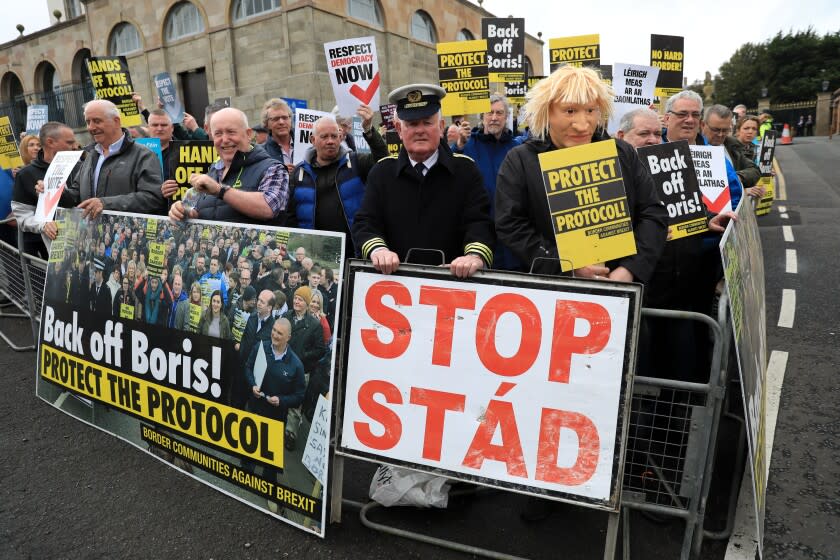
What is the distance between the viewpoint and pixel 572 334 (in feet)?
6.94

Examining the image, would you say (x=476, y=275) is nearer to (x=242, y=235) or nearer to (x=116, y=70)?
(x=242, y=235)

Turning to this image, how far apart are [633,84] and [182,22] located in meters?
21.8

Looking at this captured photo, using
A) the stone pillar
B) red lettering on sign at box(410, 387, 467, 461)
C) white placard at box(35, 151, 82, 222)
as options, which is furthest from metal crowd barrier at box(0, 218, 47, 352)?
the stone pillar

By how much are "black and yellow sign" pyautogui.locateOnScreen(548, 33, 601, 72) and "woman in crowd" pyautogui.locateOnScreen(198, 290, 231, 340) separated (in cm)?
689

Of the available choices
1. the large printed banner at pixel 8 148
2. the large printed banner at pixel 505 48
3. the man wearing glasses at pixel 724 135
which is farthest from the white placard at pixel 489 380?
the large printed banner at pixel 8 148

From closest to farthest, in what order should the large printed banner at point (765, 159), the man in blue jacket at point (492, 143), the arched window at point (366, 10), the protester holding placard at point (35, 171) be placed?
the man in blue jacket at point (492, 143) < the protester holding placard at point (35, 171) < the large printed banner at point (765, 159) < the arched window at point (366, 10)

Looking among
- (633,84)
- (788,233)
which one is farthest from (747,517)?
(788,233)

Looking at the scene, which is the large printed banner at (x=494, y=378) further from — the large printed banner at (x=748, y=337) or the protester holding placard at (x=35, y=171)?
the protester holding placard at (x=35, y=171)

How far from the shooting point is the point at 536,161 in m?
2.62

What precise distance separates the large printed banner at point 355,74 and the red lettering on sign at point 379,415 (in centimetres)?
419

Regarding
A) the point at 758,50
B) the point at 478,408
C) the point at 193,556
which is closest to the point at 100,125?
the point at 193,556

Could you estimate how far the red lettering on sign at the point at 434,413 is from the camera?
232cm

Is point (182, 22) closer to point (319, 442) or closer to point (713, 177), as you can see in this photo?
point (713, 177)

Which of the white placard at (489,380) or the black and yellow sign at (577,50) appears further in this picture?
the black and yellow sign at (577,50)
